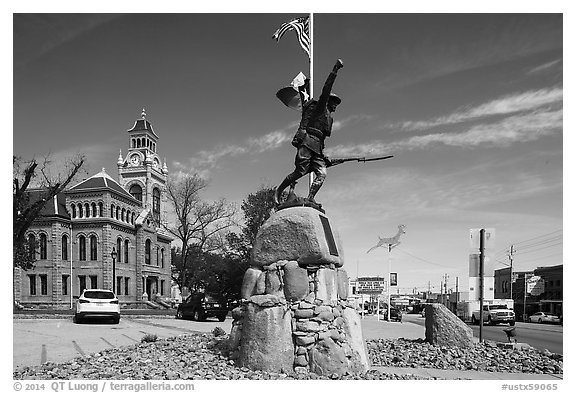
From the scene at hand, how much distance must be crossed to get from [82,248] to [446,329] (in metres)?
Result: 41.1

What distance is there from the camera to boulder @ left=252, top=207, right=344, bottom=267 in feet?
27.7

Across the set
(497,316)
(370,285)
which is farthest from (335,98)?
(497,316)

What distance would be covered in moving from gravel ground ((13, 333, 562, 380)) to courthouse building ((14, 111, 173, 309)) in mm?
31007

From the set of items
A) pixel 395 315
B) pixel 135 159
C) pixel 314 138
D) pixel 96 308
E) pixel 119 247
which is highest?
pixel 135 159

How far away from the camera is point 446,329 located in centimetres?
1194

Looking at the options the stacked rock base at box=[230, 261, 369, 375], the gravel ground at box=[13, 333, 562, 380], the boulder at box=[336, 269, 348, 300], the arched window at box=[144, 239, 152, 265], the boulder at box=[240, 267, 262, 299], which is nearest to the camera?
the gravel ground at box=[13, 333, 562, 380]

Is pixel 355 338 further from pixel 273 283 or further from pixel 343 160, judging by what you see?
pixel 343 160

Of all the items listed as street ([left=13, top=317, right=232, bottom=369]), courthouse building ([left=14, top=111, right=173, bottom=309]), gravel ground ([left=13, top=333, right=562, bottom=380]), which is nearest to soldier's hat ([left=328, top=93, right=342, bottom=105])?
gravel ground ([left=13, top=333, right=562, bottom=380])

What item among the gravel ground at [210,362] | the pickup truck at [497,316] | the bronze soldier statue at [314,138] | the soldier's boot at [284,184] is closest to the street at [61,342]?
the gravel ground at [210,362]

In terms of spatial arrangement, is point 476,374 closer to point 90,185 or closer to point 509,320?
point 509,320

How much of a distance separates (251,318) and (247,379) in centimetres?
116

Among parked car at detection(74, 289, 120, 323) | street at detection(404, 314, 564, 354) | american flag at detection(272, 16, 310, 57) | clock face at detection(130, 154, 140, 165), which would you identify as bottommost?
street at detection(404, 314, 564, 354)

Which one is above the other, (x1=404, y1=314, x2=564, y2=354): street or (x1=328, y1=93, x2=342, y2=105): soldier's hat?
(x1=328, y1=93, x2=342, y2=105): soldier's hat

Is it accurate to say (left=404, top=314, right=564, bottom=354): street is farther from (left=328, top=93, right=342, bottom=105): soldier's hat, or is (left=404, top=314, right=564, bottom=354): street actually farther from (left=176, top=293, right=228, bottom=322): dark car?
(left=176, top=293, right=228, bottom=322): dark car
